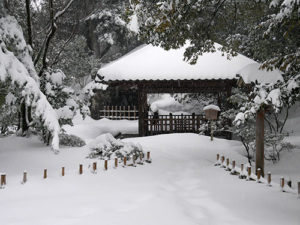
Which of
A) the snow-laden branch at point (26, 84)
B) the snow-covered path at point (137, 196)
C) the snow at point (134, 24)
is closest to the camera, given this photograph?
the snow-covered path at point (137, 196)

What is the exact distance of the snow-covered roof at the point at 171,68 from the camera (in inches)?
553

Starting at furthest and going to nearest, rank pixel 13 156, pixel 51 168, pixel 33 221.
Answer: pixel 13 156 < pixel 51 168 < pixel 33 221

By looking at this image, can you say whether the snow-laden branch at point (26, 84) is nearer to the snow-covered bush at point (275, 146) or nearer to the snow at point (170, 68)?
the snow-covered bush at point (275, 146)

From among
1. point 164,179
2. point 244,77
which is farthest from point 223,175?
point 244,77

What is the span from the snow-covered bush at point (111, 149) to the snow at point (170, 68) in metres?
4.85

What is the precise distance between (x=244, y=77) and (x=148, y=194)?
3.40 metres

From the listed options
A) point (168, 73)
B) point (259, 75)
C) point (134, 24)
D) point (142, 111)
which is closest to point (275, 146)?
point (259, 75)

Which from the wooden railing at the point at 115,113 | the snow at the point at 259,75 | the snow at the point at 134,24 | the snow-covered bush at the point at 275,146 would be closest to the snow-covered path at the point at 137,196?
the snow at the point at 259,75

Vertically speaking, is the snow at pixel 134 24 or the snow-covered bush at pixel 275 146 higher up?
the snow at pixel 134 24

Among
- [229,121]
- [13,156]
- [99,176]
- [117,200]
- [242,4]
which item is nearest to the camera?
[117,200]

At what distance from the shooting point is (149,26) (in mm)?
6914

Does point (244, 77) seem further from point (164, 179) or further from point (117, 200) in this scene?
point (117, 200)

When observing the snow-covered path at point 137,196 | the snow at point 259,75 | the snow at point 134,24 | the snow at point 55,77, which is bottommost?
the snow-covered path at point 137,196

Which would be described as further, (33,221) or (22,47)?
(22,47)
